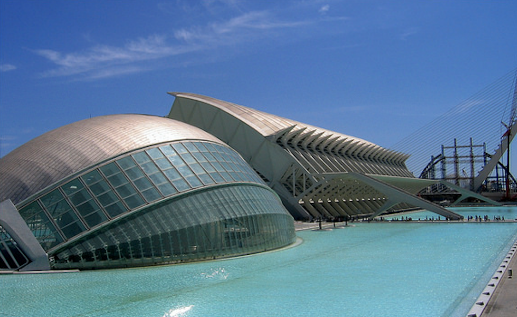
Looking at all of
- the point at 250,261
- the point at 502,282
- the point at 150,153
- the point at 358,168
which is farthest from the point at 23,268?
the point at 358,168

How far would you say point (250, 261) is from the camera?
71.7 ft

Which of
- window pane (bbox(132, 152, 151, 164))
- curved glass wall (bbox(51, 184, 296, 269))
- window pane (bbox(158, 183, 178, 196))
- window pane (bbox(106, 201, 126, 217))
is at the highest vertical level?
window pane (bbox(132, 152, 151, 164))

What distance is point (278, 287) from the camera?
15992mm

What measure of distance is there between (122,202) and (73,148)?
166 inches

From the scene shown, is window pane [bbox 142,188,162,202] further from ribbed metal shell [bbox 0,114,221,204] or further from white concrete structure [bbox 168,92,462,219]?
white concrete structure [bbox 168,92,462,219]

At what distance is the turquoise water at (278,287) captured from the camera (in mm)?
13250

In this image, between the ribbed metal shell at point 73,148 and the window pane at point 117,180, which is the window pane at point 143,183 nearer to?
the window pane at point 117,180

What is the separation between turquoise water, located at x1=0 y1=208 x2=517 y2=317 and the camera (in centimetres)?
1325

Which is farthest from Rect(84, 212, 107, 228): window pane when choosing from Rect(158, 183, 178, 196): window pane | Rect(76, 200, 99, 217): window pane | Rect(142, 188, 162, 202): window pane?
Rect(158, 183, 178, 196): window pane

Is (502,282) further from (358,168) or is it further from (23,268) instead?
(358,168)

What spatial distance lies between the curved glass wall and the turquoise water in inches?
35.2

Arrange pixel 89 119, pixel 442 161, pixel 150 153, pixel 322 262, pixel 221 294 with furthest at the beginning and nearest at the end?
pixel 442 161 < pixel 89 119 < pixel 150 153 < pixel 322 262 < pixel 221 294

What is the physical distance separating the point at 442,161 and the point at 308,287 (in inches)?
5007

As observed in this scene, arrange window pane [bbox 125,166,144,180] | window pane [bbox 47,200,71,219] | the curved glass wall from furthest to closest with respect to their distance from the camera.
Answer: window pane [bbox 125,166,144,180], window pane [bbox 47,200,71,219], the curved glass wall
